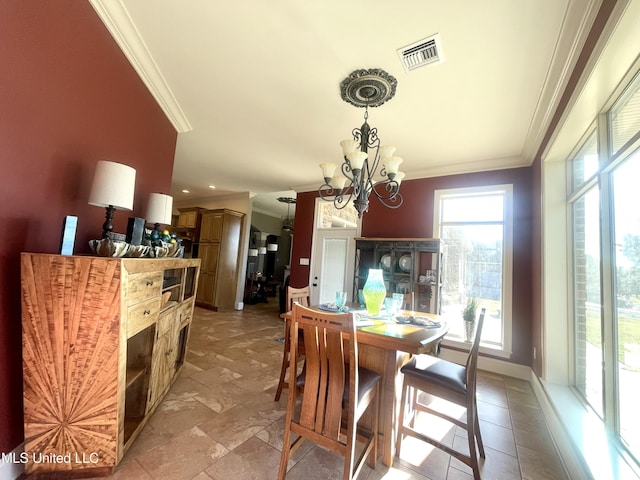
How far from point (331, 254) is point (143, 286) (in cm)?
353

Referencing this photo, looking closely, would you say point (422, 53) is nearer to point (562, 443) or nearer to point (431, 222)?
point (431, 222)

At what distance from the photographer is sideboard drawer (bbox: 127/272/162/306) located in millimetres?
1464

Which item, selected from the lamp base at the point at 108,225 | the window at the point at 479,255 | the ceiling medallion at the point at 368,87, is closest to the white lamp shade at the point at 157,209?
the lamp base at the point at 108,225

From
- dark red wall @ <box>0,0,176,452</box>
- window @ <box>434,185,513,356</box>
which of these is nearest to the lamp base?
dark red wall @ <box>0,0,176,452</box>

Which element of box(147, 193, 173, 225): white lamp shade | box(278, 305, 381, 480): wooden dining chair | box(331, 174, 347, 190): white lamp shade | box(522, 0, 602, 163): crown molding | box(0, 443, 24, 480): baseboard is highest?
box(522, 0, 602, 163): crown molding

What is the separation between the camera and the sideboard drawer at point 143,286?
146 centimetres

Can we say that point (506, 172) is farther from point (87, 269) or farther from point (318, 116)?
point (87, 269)

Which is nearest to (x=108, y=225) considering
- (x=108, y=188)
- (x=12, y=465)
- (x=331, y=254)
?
(x=108, y=188)

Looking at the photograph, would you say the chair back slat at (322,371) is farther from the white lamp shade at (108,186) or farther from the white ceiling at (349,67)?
the white ceiling at (349,67)

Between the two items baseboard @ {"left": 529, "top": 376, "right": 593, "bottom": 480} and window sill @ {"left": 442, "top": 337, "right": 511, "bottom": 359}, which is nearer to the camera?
baseboard @ {"left": 529, "top": 376, "right": 593, "bottom": 480}

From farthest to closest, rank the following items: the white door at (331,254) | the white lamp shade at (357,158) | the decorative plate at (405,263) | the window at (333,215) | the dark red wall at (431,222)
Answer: the window at (333,215) → the white door at (331,254) → the decorative plate at (405,263) → the dark red wall at (431,222) → the white lamp shade at (357,158)

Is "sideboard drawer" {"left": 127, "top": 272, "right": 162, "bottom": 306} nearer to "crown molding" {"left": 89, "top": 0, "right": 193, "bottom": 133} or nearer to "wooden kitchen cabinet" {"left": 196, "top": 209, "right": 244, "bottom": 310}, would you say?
"crown molding" {"left": 89, "top": 0, "right": 193, "bottom": 133}

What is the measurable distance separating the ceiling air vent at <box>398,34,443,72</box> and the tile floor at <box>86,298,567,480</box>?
9.07 ft

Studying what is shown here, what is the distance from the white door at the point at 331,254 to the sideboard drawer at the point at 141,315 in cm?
320
